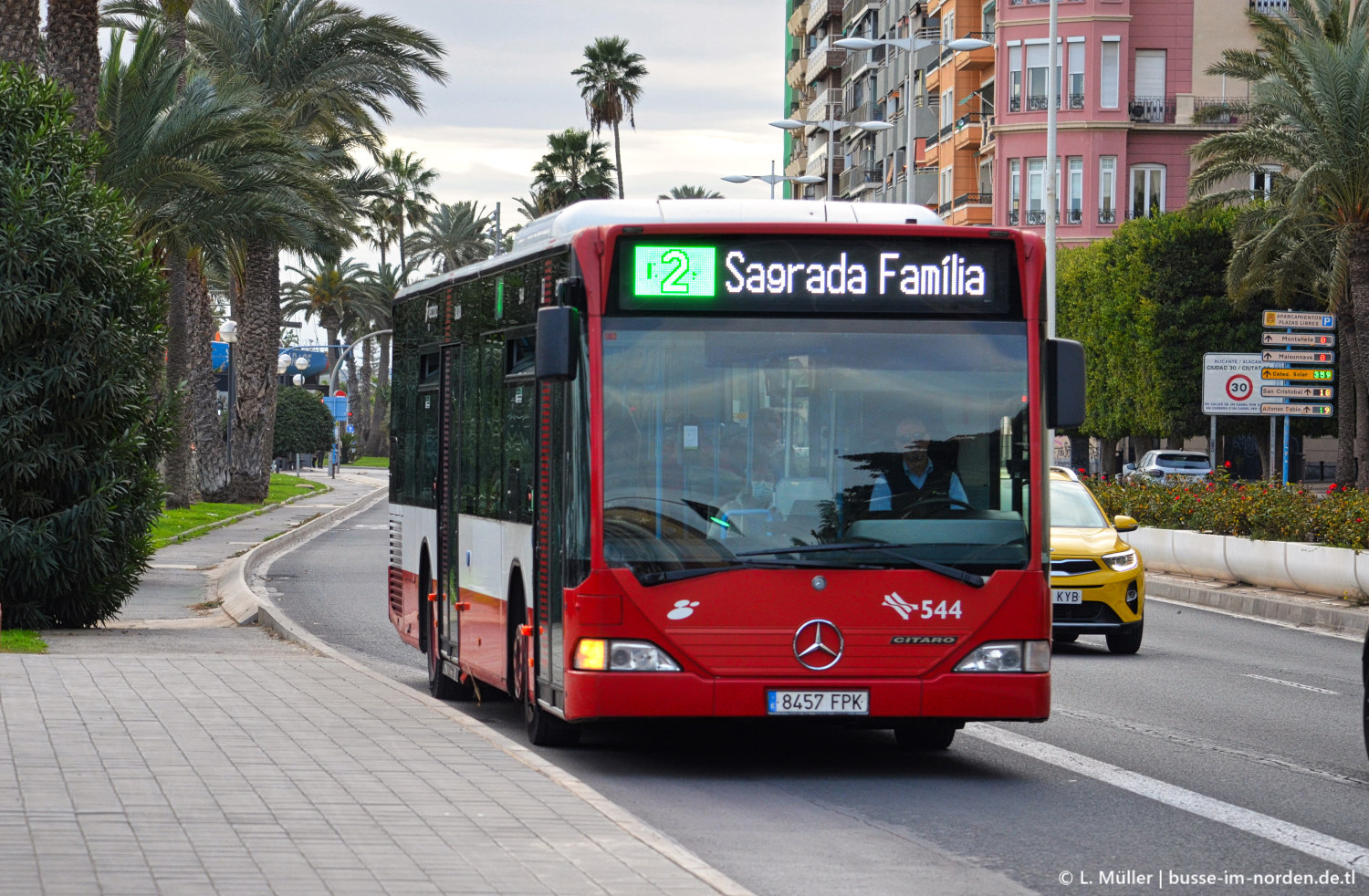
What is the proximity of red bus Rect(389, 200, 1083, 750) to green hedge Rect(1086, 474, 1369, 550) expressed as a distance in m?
14.8

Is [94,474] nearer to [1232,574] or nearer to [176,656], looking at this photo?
[176,656]

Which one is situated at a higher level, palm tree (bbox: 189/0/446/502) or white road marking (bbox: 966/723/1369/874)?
palm tree (bbox: 189/0/446/502)

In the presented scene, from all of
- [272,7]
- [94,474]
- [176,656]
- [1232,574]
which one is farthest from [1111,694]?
[272,7]

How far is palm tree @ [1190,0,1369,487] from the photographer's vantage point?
40.0m

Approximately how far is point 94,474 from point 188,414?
23.0m

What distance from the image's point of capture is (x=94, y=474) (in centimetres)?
1912

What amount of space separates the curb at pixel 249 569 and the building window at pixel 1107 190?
3461 cm

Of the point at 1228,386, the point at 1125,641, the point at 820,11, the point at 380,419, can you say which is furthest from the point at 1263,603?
the point at 380,419

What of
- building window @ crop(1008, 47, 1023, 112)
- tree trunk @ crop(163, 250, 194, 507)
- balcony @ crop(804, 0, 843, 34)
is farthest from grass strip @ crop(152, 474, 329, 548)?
balcony @ crop(804, 0, 843, 34)

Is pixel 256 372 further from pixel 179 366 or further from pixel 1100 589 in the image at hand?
pixel 1100 589

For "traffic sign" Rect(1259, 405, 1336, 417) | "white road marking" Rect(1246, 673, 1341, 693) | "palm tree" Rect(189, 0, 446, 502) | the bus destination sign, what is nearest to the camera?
the bus destination sign

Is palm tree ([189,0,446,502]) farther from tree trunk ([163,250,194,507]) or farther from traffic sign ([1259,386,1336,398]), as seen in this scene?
traffic sign ([1259,386,1336,398])

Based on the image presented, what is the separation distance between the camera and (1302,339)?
1289 inches

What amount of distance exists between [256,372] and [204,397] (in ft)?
8.93
